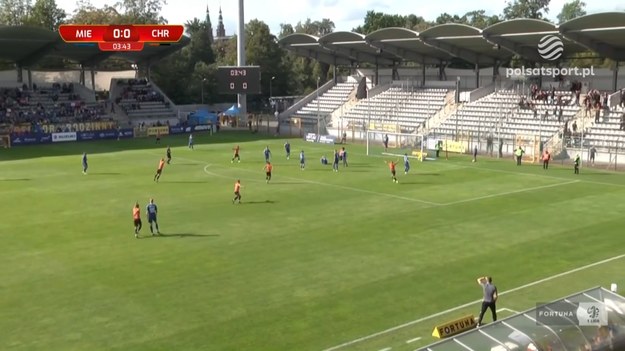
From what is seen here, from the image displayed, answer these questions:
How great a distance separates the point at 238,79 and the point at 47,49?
20751 mm

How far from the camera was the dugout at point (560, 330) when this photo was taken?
13641 mm

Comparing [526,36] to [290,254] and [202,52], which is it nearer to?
[290,254]

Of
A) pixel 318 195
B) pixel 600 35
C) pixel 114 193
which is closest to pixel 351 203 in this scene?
pixel 318 195

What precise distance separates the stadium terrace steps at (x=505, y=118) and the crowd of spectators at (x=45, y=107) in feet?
136

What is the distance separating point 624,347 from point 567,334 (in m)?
1.72

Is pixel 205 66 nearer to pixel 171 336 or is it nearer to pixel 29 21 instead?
pixel 29 21

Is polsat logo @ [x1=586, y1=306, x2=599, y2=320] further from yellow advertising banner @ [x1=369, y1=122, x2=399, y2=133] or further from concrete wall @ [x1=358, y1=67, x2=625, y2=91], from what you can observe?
concrete wall @ [x1=358, y1=67, x2=625, y2=91]

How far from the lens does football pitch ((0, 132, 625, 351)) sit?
19.0 metres

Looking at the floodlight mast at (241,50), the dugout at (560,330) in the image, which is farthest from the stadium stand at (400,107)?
the dugout at (560,330)

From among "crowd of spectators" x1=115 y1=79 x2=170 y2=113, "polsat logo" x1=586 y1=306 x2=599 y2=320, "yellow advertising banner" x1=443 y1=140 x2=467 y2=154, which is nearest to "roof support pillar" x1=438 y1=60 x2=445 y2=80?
"yellow advertising banner" x1=443 y1=140 x2=467 y2=154

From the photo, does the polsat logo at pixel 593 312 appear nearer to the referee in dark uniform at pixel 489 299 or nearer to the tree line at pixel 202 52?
the referee in dark uniform at pixel 489 299

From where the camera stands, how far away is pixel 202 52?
11762cm

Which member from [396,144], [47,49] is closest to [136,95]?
[47,49]

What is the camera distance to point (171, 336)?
18.3 m
